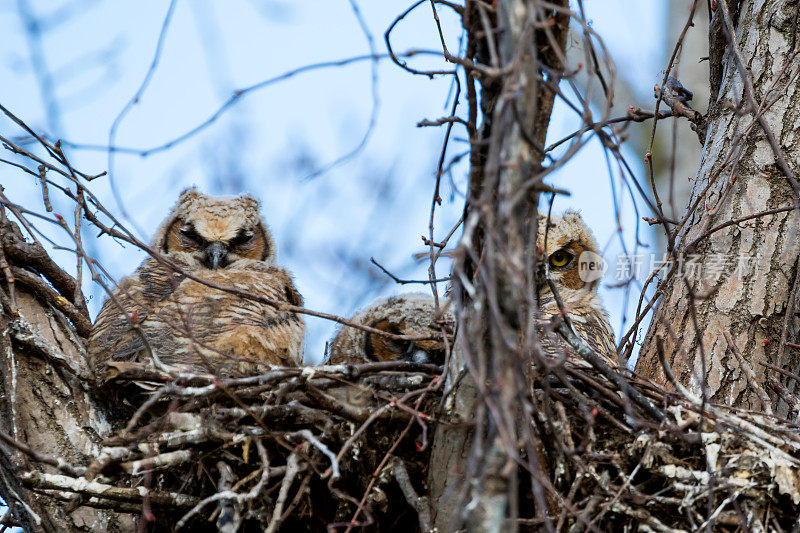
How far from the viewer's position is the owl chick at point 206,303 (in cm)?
308

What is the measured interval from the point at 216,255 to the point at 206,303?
26.5 inches

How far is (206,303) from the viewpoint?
10.9ft

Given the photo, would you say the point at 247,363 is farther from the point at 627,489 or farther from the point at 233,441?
the point at 627,489

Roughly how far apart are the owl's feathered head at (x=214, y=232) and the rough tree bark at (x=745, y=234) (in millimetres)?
1882

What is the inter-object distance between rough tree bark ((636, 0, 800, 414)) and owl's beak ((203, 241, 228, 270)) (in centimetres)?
191

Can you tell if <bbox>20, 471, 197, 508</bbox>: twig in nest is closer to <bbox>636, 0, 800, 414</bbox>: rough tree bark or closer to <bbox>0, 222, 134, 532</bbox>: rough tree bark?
<bbox>0, 222, 134, 532</bbox>: rough tree bark

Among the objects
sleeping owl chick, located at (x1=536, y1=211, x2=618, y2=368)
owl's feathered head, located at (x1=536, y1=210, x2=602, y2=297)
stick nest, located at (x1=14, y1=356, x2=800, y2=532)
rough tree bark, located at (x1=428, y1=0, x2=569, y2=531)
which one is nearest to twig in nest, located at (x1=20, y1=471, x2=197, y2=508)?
stick nest, located at (x1=14, y1=356, x2=800, y2=532)

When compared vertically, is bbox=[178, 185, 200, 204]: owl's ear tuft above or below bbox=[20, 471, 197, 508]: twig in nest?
above

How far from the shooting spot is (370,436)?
278 centimetres

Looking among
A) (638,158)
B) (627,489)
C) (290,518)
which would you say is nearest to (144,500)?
(290,518)

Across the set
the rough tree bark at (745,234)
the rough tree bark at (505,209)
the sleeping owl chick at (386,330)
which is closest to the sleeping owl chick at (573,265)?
the rough tree bark at (745,234)

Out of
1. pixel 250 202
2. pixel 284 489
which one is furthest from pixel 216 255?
pixel 284 489

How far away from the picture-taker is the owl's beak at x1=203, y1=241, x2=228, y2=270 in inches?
156

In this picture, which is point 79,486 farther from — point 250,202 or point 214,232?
point 250,202
